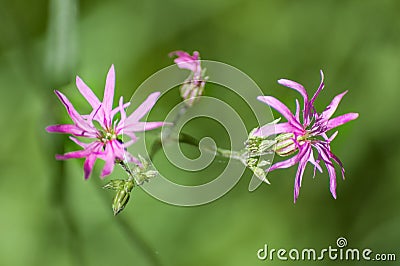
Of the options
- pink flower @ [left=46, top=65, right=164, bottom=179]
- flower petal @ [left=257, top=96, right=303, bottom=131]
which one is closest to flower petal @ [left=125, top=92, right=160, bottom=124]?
pink flower @ [left=46, top=65, right=164, bottom=179]

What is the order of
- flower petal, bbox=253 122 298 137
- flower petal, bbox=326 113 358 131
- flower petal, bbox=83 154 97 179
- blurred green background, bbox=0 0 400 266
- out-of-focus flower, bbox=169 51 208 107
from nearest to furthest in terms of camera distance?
1. flower petal, bbox=83 154 97 179
2. flower petal, bbox=253 122 298 137
3. flower petal, bbox=326 113 358 131
4. out-of-focus flower, bbox=169 51 208 107
5. blurred green background, bbox=0 0 400 266

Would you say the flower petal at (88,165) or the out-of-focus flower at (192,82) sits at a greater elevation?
the out-of-focus flower at (192,82)

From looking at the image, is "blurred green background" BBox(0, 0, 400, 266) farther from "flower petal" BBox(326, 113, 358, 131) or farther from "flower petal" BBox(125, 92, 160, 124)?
"flower petal" BBox(125, 92, 160, 124)

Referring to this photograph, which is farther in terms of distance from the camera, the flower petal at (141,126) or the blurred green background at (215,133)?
the blurred green background at (215,133)

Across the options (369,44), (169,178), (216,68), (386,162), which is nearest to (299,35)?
(369,44)

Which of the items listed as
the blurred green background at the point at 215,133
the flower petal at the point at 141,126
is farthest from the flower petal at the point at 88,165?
the blurred green background at the point at 215,133

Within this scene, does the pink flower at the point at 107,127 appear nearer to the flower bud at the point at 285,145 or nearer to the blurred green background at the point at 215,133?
the flower bud at the point at 285,145

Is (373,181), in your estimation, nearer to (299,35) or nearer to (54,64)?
(299,35)
